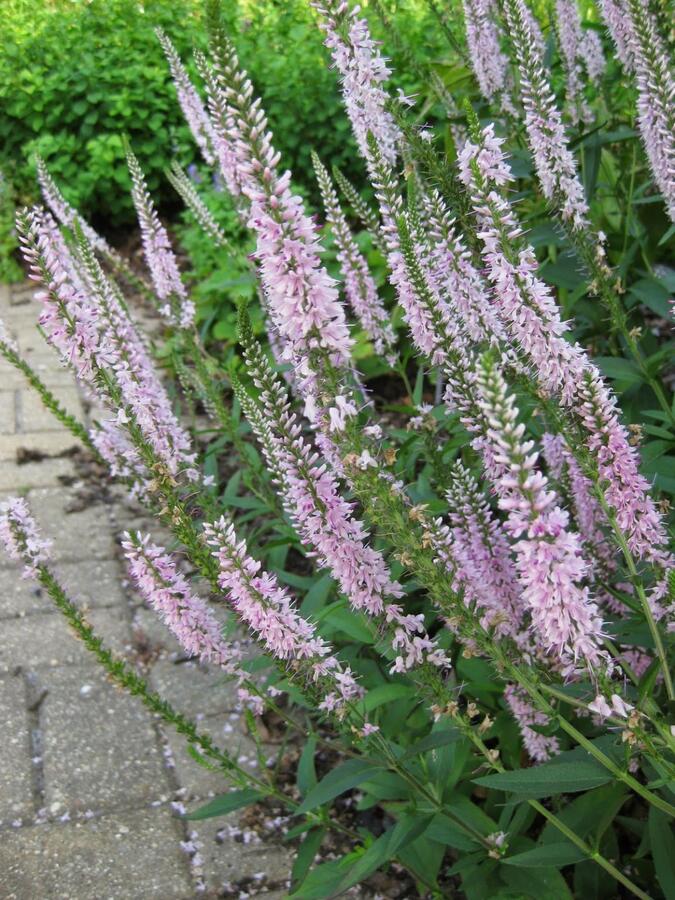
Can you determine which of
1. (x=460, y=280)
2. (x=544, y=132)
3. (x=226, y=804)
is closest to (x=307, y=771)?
(x=226, y=804)

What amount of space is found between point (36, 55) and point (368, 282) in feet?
22.8

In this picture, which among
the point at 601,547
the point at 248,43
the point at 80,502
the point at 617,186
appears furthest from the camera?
the point at 248,43

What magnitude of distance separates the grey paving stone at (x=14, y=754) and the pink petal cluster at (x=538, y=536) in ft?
7.61

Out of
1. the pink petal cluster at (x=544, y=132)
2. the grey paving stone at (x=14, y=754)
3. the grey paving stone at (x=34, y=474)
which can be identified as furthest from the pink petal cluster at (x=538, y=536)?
the grey paving stone at (x=34, y=474)

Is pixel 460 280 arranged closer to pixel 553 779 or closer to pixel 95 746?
pixel 553 779

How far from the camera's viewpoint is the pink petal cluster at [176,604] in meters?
2.53

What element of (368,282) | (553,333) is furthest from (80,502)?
(553,333)

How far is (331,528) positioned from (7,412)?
462 cm

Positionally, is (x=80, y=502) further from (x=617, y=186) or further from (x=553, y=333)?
(x=553, y=333)

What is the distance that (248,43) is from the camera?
9242mm

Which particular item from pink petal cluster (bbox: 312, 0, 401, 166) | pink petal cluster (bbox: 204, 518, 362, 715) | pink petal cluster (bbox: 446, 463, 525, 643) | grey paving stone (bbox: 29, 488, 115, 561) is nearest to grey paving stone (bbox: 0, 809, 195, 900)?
pink petal cluster (bbox: 204, 518, 362, 715)

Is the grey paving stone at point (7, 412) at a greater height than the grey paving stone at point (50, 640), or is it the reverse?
the grey paving stone at point (7, 412)

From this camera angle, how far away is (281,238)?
1848mm

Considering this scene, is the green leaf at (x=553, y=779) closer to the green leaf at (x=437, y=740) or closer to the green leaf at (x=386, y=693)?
the green leaf at (x=437, y=740)
